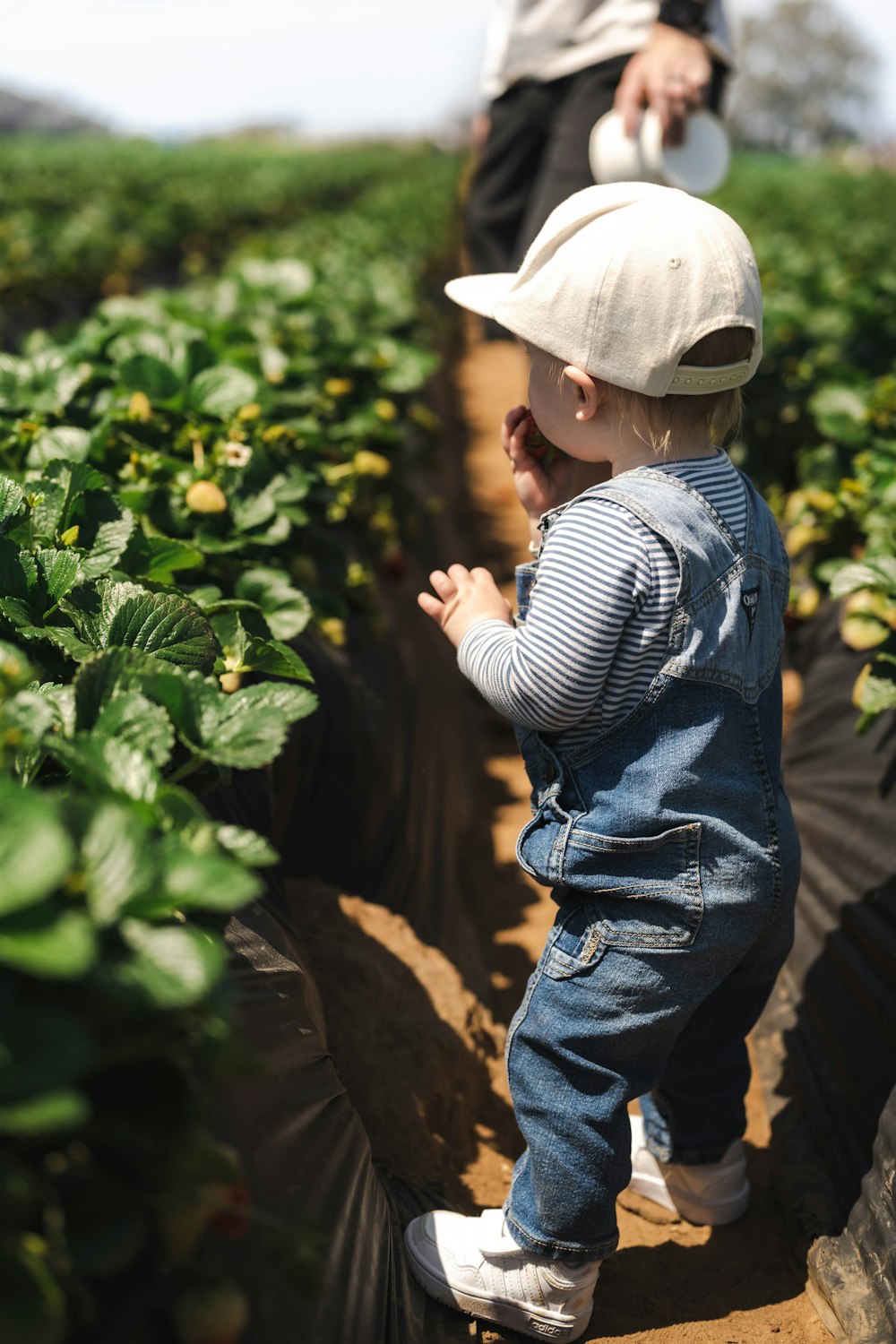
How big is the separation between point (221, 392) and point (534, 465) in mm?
910

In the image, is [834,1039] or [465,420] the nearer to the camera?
[834,1039]

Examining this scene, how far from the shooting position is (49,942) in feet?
2.77

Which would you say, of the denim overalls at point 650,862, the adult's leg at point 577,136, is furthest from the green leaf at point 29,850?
the adult's leg at point 577,136

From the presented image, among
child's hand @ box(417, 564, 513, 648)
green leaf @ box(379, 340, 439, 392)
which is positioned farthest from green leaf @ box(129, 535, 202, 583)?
green leaf @ box(379, 340, 439, 392)

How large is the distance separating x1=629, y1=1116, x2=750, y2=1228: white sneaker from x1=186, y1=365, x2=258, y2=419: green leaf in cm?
158

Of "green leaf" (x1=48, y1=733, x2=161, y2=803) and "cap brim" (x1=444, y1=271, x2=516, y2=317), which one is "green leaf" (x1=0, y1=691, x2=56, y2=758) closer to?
"green leaf" (x1=48, y1=733, x2=161, y2=803)

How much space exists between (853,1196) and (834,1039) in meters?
0.31

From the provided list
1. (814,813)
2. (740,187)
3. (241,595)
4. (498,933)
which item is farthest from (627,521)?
(740,187)

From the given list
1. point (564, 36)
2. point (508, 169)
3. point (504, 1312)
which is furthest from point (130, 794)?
point (508, 169)

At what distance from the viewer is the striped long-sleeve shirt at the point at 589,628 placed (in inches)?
54.0

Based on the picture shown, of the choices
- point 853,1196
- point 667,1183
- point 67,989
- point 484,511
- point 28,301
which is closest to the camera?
point 67,989

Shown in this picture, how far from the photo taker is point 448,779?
3127 mm

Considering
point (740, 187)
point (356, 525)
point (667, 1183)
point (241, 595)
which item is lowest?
point (740, 187)

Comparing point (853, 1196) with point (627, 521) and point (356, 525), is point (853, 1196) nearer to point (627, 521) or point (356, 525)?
point (627, 521)
